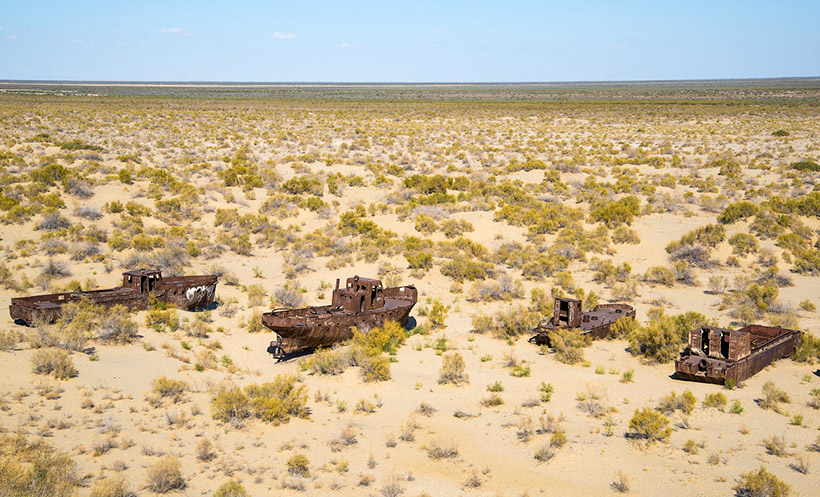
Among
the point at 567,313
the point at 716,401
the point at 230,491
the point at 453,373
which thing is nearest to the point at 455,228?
the point at 567,313

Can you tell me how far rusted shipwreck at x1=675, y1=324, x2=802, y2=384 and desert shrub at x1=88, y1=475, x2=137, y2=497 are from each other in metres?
10.7

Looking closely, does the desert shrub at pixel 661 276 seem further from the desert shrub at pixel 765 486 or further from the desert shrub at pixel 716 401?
the desert shrub at pixel 765 486

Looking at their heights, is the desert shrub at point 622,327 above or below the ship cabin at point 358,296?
below

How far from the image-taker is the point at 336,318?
14984mm

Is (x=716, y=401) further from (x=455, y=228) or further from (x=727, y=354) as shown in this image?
(x=455, y=228)

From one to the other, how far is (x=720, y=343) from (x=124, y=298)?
571 inches

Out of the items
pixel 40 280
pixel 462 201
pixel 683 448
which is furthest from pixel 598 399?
pixel 462 201

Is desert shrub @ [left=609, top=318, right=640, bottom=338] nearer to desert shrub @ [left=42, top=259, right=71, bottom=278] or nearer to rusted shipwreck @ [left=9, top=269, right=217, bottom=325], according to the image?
rusted shipwreck @ [left=9, top=269, right=217, bottom=325]

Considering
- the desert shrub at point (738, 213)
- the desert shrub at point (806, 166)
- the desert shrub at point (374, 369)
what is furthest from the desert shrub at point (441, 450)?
the desert shrub at point (806, 166)

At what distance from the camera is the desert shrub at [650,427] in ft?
34.5

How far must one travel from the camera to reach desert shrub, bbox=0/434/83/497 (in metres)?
7.49

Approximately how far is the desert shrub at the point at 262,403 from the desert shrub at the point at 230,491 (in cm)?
231

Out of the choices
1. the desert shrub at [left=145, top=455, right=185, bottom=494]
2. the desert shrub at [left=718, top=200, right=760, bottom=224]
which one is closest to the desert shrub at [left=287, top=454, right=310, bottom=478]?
the desert shrub at [left=145, top=455, right=185, bottom=494]

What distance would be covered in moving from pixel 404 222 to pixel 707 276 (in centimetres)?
1238
